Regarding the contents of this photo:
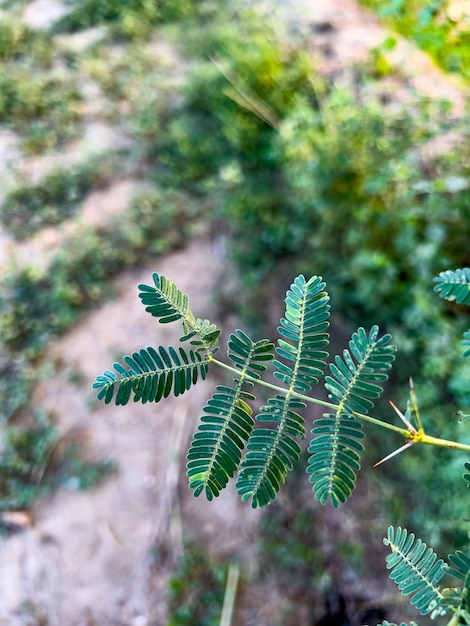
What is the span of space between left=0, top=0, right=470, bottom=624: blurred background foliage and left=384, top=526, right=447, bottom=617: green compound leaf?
117cm

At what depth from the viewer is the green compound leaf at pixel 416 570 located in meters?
0.82

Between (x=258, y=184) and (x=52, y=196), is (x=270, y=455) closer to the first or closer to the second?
(x=258, y=184)

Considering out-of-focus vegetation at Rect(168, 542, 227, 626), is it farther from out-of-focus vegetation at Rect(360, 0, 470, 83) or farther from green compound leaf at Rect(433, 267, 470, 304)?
out-of-focus vegetation at Rect(360, 0, 470, 83)

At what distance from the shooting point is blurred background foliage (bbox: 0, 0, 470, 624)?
2.46 meters

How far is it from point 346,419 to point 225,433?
20 cm

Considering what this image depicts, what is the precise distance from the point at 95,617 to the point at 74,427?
1.08m

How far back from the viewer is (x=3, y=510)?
2.99 metres

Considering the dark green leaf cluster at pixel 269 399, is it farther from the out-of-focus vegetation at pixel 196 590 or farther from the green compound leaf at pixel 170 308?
the out-of-focus vegetation at pixel 196 590

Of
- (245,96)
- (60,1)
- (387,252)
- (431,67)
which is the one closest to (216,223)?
(245,96)

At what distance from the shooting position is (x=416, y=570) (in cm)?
85

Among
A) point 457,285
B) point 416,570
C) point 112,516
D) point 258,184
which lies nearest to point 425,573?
point 416,570

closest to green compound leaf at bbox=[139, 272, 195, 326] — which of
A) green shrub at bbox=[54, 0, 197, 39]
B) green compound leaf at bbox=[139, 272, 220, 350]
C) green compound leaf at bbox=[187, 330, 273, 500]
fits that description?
green compound leaf at bbox=[139, 272, 220, 350]

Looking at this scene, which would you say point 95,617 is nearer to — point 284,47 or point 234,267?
point 234,267

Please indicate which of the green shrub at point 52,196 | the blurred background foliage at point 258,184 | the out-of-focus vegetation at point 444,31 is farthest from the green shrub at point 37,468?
the out-of-focus vegetation at point 444,31
